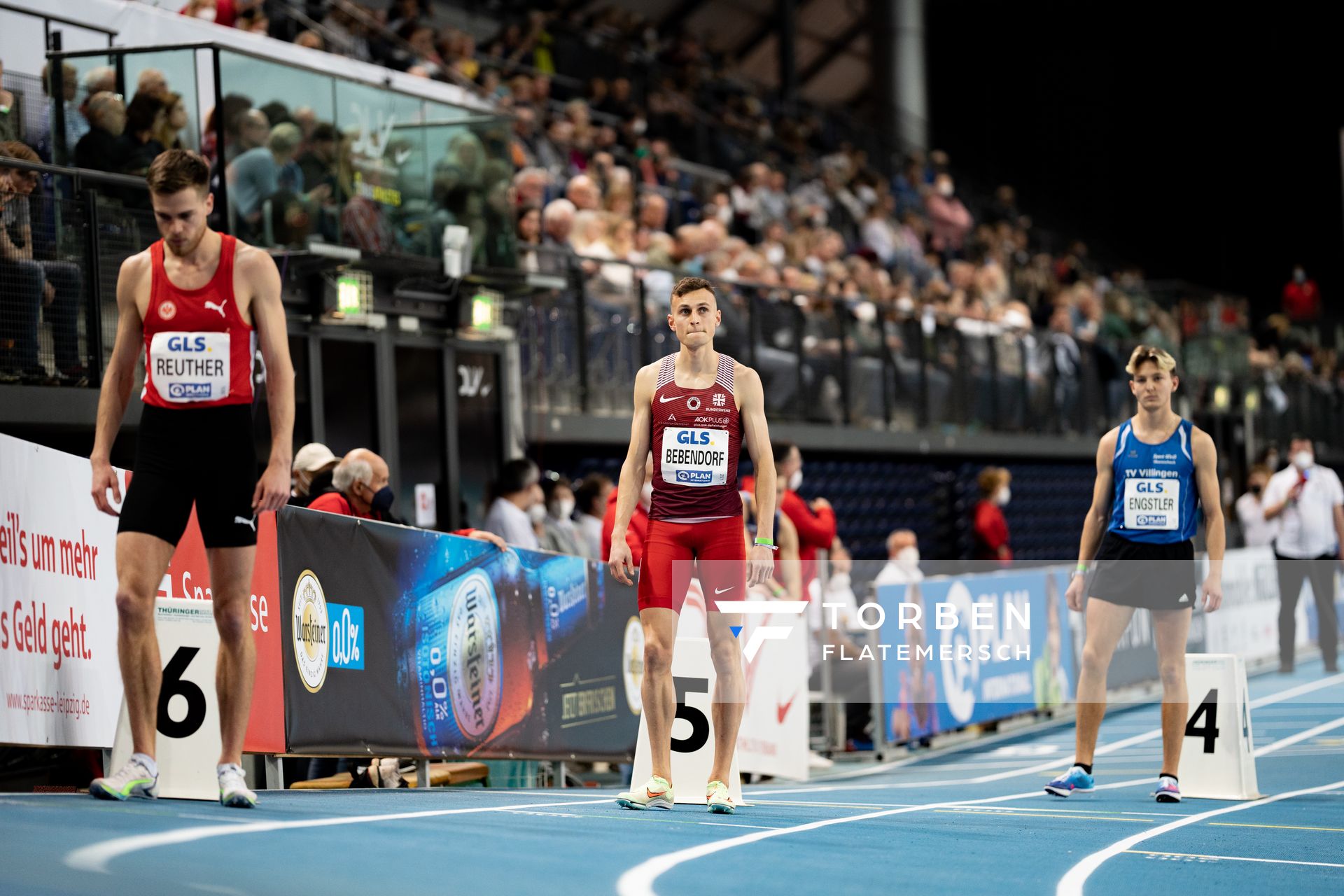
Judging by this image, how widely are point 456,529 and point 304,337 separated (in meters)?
1.83

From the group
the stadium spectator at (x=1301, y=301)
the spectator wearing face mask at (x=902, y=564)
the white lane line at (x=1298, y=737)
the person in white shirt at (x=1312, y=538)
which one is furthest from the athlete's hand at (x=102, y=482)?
the stadium spectator at (x=1301, y=301)

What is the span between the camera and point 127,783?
5.75 meters

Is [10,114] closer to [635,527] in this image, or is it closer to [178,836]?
[635,527]

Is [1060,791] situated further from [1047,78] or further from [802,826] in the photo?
[1047,78]

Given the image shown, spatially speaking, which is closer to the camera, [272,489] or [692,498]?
[272,489]

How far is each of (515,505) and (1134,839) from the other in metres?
5.89

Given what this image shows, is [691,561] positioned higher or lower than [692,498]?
lower

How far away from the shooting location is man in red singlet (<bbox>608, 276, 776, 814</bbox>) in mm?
6500

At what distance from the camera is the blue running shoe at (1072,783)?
25.8 ft

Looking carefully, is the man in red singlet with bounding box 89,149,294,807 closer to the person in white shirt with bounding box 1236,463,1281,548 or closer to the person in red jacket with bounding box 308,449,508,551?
the person in red jacket with bounding box 308,449,508,551

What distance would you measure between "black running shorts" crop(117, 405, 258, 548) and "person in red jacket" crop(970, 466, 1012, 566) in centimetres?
1144

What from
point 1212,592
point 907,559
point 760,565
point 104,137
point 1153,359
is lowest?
point 1212,592

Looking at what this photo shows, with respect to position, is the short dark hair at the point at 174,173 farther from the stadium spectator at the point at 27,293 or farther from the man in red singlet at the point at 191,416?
the stadium spectator at the point at 27,293

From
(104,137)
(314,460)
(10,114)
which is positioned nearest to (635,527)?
(314,460)
